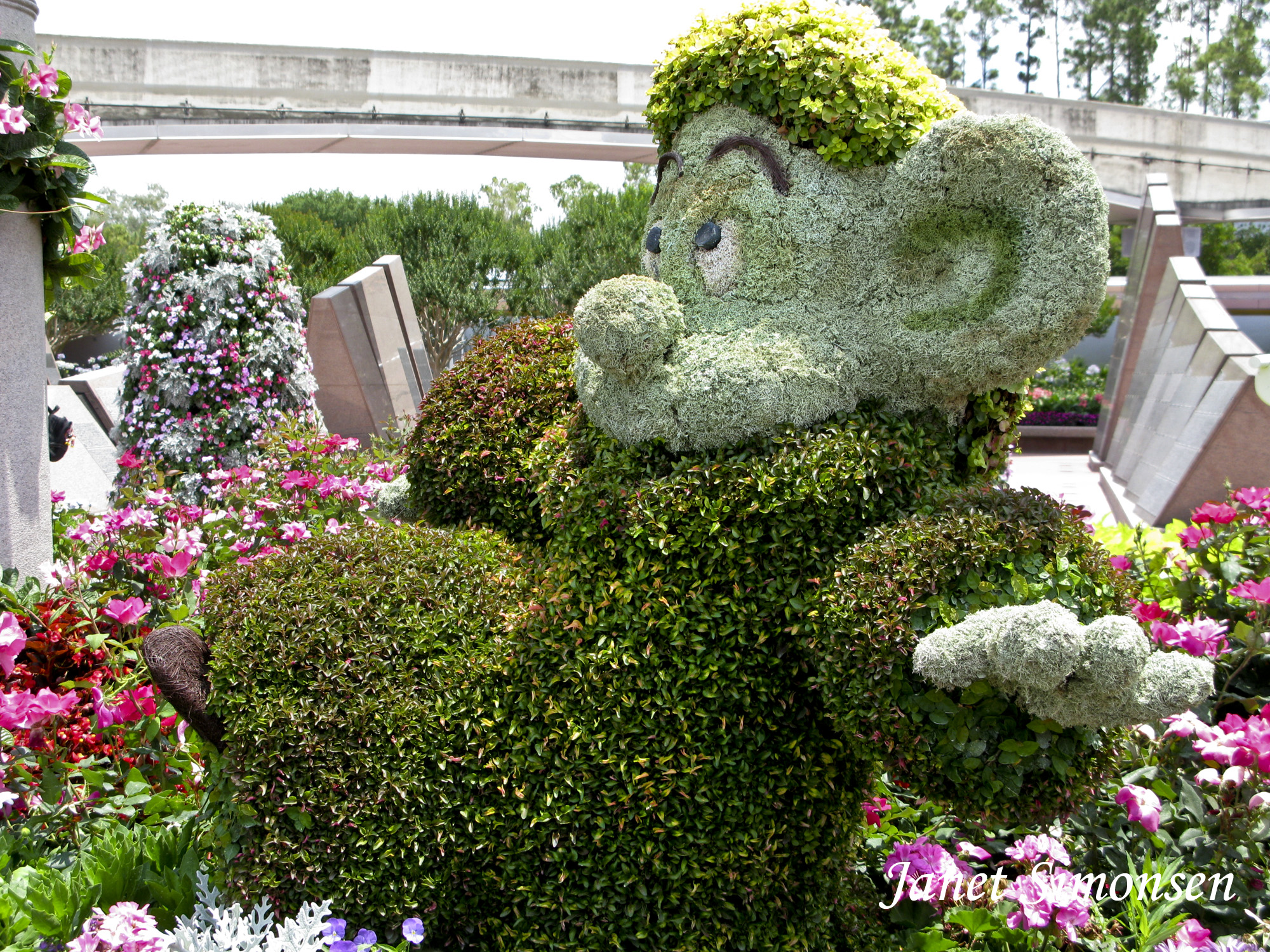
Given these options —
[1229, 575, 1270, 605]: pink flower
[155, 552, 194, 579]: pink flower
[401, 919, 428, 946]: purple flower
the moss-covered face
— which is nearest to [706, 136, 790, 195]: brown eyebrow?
the moss-covered face

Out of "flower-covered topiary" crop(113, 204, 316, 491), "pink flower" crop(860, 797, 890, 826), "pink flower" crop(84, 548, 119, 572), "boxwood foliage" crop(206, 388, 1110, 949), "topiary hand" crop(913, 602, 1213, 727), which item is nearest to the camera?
"topiary hand" crop(913, 602, 1213, 727)

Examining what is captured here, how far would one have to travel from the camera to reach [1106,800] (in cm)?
289

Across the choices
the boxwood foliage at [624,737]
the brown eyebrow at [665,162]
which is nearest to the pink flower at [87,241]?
the boxwood foliage at [624,737]

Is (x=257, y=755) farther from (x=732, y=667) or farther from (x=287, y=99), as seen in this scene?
(x=287, y=99)

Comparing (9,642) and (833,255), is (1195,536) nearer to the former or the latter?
(833,255)

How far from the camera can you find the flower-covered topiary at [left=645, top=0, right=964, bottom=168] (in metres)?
2.34

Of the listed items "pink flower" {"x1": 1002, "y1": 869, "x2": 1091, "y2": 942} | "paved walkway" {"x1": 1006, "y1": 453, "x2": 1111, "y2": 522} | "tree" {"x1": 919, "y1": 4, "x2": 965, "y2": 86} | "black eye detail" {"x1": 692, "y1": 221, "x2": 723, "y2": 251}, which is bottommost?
"paved walkway" {"x1": 1006, "y1": 453, "x2": 1111, "y2": 522}

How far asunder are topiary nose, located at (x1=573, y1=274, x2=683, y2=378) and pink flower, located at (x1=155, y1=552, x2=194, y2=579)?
216cm

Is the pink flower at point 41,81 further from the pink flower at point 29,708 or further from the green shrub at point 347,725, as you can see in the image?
the green shrub at point 347,725

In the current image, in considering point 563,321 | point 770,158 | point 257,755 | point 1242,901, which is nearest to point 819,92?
point 770,158

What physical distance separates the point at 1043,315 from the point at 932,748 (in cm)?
105

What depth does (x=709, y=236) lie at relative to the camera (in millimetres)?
2475

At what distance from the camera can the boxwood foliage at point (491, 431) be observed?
10.1 ft

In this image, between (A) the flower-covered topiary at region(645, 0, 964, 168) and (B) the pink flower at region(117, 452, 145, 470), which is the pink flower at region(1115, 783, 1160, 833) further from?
(B) the pink flower at region(117, 452, 145, 470)
